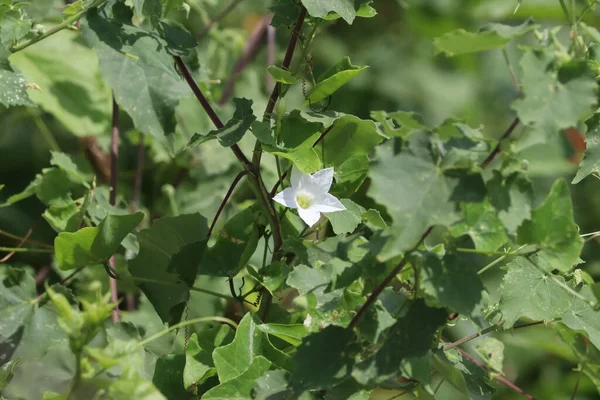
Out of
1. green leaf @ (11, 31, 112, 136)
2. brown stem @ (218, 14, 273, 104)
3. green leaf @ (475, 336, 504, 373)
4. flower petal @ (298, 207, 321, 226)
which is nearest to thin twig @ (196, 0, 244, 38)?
brown stem @ (218, 14, 273, 104)

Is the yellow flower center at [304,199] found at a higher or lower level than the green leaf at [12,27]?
lower

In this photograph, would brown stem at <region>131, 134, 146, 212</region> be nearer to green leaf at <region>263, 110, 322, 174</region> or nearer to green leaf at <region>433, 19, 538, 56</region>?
green leaf at <region>263, 110, 322, 174</region>

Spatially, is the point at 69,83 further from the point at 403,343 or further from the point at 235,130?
the point at 403,343

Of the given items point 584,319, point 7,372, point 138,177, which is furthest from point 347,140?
point 138,177

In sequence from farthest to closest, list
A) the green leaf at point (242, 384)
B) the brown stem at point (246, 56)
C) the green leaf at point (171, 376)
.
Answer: the brown stem at point (246, 56) < the green leaf at point (171, 376) < the green leaf at point (242, 384)

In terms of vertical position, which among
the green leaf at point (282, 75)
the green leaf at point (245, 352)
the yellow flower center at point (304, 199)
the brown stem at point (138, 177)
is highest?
the green leaf at point (282, 75)

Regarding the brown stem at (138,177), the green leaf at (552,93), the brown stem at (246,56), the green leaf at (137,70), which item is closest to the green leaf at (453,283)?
the green leaf at (552,93)

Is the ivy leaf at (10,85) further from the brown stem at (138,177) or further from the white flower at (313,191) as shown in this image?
the brown stem at (138,177)

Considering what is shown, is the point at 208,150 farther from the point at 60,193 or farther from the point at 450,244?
the point at 450,244
